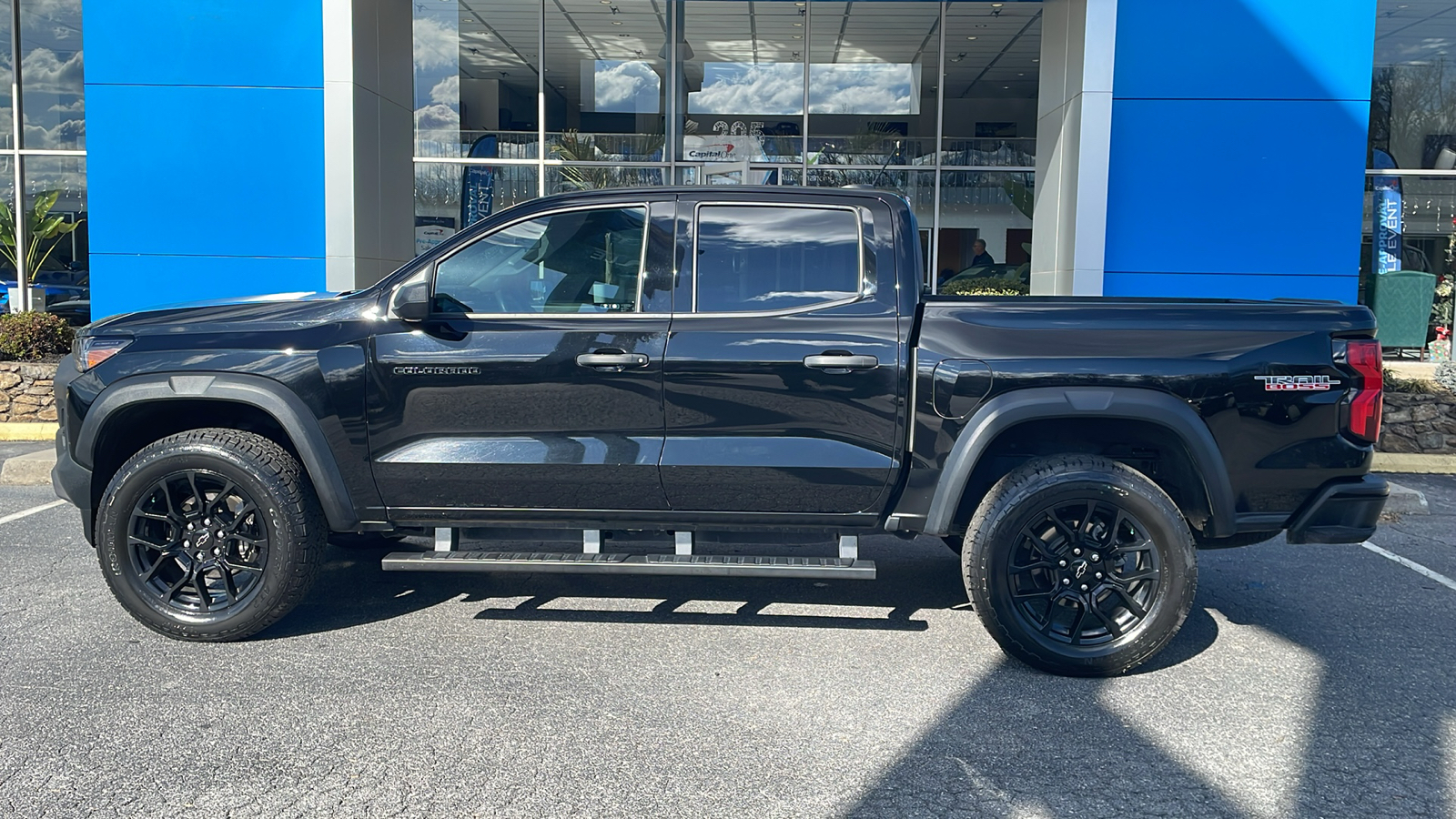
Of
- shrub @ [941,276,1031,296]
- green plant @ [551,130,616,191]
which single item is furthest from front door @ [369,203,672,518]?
green plant @ [551,130,616,191]

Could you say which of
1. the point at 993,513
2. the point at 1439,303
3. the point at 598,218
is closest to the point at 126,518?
the point at 598,218

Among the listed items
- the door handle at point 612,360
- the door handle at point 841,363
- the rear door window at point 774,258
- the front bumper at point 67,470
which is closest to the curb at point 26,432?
the front bumper at point 67,470

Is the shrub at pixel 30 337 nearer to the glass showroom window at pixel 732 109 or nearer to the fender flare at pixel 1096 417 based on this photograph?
the glass showroom window at pixel 732 109

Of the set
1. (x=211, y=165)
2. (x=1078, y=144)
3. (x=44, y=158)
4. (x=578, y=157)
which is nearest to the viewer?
(x=1078, y=144)

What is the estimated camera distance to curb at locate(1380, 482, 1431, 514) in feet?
25.3

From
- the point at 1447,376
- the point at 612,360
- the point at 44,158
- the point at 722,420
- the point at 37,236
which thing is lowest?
the point at 1447,376

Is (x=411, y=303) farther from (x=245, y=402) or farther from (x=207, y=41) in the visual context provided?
(x=207, y=41)

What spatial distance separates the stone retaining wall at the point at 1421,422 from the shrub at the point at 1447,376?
145mm

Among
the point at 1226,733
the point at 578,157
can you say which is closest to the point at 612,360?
the point at 1226,733

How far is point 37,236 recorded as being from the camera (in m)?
16.7

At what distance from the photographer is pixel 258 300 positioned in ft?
16.7

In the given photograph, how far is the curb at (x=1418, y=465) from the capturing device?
904 cm

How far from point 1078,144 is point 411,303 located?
805cm

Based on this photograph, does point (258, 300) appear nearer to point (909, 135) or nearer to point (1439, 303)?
point (909, 135)
